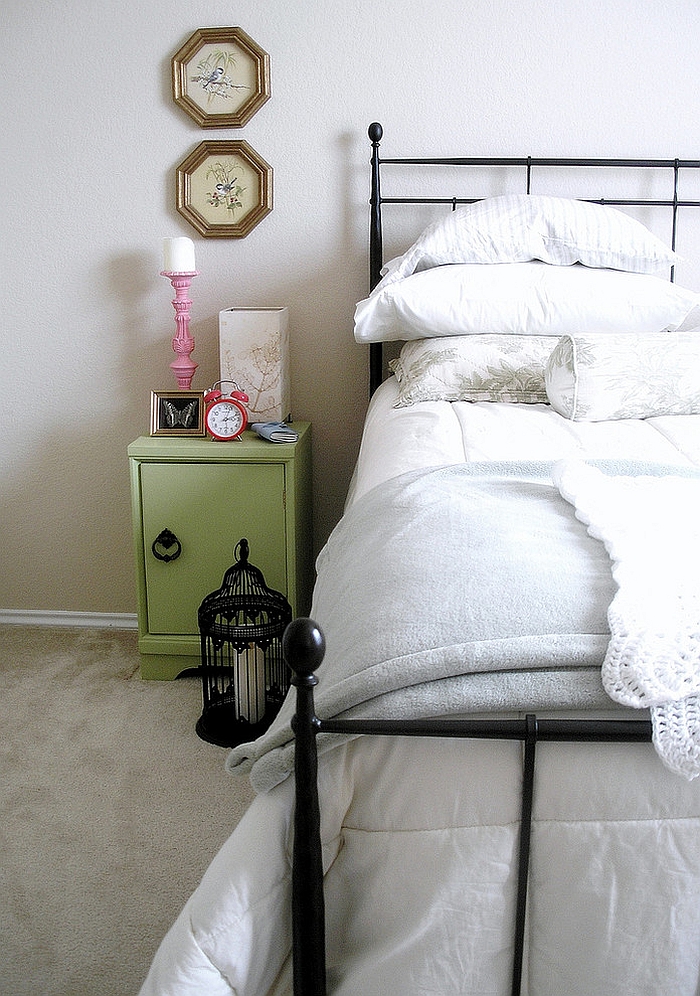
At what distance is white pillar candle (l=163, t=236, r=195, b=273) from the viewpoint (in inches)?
103

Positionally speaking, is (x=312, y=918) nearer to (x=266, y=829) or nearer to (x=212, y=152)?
(x=266, y=829)

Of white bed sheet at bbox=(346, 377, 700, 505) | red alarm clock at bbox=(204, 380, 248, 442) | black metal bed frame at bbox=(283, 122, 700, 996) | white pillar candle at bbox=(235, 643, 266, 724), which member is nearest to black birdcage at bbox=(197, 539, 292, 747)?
white pillar candle at bbox=(235, 643, 266, 724)

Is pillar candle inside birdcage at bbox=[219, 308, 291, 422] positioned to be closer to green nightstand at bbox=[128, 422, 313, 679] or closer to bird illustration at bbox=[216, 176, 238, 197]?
green nightstand at bbox=[128, 422, 313, 679]

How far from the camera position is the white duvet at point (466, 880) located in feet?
3.16

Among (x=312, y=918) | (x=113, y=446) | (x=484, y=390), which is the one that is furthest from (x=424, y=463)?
(x=113, y=446)

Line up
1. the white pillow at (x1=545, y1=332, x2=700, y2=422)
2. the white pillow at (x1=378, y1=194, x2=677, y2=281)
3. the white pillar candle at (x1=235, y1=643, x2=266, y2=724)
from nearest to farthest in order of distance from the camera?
the white pillow at (x1=545, y1=332, x2=700, y2=422)
the white pillar candle at (x1=235, y1=643, x2=266, y2=724)
the white pillow at (x1=378, y1=194, x2=677, y2=281)

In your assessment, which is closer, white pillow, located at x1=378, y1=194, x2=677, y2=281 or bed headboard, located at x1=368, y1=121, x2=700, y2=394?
white pillow, located at x1=378, y1=194, x2=677, y2=281

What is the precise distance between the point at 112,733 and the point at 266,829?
1.39 meters

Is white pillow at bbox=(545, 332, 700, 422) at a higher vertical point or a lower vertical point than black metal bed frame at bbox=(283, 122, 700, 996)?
higher

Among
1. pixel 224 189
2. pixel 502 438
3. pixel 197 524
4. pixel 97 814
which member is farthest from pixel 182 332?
pixel 97 814

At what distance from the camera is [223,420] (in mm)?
2537

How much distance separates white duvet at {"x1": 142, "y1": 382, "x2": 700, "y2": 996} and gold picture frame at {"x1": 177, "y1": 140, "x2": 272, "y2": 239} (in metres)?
2.04

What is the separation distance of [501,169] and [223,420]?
106 cm

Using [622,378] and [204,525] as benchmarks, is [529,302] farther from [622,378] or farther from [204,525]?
[204,525]
